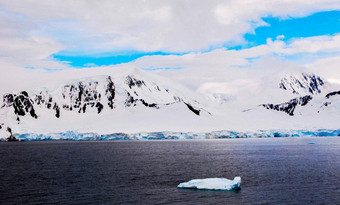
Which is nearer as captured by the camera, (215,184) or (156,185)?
(215,184)

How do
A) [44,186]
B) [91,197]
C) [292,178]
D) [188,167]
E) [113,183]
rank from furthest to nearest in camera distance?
[188,167], [292,178], [113,183], [44,186], [91,197]

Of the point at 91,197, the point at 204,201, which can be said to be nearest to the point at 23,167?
the point at 91,197

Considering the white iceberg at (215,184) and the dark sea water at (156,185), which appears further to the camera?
the white iceberg at (215,184)

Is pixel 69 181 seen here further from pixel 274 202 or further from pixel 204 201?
pixel 274 202

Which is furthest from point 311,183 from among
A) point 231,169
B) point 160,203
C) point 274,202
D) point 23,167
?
point 23,167

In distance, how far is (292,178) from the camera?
57.5 m

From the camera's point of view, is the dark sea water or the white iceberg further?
the white iceberg

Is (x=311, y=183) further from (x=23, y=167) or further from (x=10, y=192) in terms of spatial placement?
(x=23, y=167)

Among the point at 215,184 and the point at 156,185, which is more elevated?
the point at 215,184

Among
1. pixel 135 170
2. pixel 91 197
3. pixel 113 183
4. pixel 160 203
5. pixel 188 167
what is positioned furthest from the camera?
pixel 188 167

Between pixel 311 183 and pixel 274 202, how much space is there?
49.5 feet

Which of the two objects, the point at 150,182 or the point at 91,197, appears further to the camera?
the point at 150,182

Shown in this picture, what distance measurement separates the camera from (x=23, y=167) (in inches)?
2825

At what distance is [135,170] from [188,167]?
11221 millimetres
